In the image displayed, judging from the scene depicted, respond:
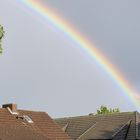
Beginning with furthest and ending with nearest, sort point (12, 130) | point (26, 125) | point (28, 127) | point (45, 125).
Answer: point (45, 125) < point (26, 125) < point (28, 127) < point (12, 130)

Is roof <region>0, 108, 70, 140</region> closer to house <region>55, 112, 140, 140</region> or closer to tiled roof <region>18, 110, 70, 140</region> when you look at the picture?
tiled roof <region>18, 110, 70, 140</region>

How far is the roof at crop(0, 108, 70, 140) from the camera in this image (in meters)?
38.2

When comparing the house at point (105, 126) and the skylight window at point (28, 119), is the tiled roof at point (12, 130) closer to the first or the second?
the skylight window at point (28, 119)

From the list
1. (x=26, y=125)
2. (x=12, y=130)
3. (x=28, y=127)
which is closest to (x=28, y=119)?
(x=26, y=125)

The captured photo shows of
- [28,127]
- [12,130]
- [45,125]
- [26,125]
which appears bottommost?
[12,130]

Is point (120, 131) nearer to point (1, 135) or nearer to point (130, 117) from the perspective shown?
point (130, 117)

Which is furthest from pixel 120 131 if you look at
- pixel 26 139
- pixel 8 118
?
pixel 26 139

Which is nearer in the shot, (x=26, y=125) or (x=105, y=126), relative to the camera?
(x=26, y=125)

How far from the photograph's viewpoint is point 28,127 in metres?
45.7

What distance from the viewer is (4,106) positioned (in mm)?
53031

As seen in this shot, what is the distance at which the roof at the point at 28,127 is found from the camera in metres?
38.2

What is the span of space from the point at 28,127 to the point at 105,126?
23.7 metres

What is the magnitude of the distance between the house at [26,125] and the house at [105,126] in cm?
1094

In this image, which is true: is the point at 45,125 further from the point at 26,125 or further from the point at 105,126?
the point at 105,126
